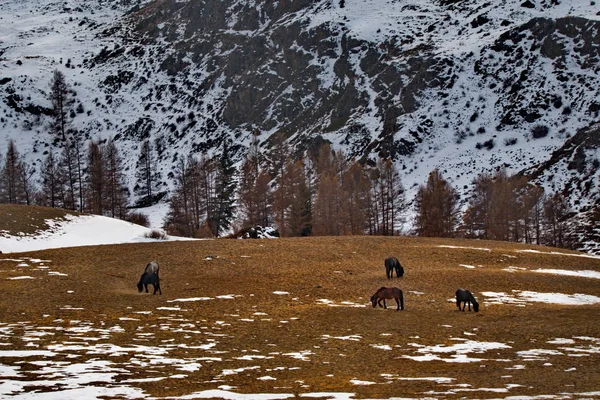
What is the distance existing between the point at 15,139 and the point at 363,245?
350 feet

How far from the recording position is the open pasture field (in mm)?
11680

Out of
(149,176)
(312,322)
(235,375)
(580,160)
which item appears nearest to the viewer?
(235,375)

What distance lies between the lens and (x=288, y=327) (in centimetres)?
1825

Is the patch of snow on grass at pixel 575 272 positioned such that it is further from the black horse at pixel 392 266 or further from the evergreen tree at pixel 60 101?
the evergreen tree at pixel 60 101

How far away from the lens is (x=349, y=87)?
4806 inches

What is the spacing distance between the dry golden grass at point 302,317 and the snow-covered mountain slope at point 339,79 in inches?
2257

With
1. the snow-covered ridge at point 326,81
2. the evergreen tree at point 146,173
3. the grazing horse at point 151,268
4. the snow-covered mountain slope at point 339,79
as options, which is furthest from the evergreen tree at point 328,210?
the evergreen tree at point 146,173

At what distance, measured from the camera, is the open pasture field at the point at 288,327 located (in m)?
11.7

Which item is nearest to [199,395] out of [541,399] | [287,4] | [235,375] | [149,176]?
[235,375]

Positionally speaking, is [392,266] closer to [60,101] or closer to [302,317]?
[302,317]

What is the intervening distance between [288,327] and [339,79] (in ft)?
370

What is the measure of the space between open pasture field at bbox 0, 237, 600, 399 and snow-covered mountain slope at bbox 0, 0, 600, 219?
59.8 metres

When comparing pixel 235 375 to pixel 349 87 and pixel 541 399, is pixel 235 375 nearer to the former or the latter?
Answer: pixel 541 399

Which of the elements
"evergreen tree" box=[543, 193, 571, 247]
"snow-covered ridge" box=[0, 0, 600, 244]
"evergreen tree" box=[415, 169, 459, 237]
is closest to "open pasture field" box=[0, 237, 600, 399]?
"evergreen tree" box=[415, 169, 459, 237]
